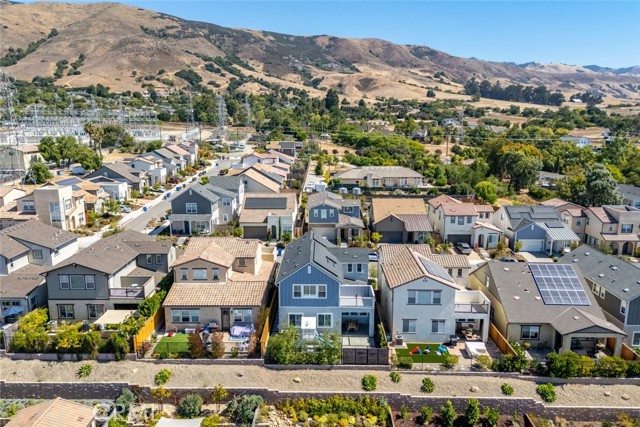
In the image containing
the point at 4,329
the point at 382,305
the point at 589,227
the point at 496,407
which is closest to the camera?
the point at 496,407

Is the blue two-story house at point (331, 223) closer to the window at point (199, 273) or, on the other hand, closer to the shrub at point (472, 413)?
the window at point (199, 273)

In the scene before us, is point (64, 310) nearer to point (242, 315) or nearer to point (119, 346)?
point (119, 346)

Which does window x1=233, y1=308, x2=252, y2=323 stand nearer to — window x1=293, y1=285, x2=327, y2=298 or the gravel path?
window x1=293, y1=285, x2=327, y2=298

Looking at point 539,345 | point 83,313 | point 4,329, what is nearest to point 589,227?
point 539,345

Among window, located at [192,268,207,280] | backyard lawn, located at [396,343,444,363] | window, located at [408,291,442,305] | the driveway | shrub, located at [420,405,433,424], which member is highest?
window, located at [192,268,207,280]

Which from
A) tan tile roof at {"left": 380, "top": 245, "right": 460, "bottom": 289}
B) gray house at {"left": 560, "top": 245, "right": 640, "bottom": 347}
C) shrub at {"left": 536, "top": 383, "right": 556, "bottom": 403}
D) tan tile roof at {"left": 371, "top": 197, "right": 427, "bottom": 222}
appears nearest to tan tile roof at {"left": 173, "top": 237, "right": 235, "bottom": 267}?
tan tile roof at {"left": 380, "top": 245, "right": 460, "bottom": 289}

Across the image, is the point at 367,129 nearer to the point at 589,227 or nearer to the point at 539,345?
the point at 589,227

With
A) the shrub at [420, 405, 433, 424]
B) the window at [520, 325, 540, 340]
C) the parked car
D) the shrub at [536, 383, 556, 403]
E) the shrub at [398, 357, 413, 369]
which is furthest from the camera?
the parked car

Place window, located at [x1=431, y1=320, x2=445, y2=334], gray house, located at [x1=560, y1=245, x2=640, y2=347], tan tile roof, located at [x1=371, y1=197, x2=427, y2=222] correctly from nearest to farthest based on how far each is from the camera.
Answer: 1. gray house, located at [x1=560, y1=245, x2=640, y2=347]
2. window, located at [x1=431, y1=320, x2=445, y2=334]
3. tan tile roof, located at [x1=371, y1=197, x2=427, y2=222]
